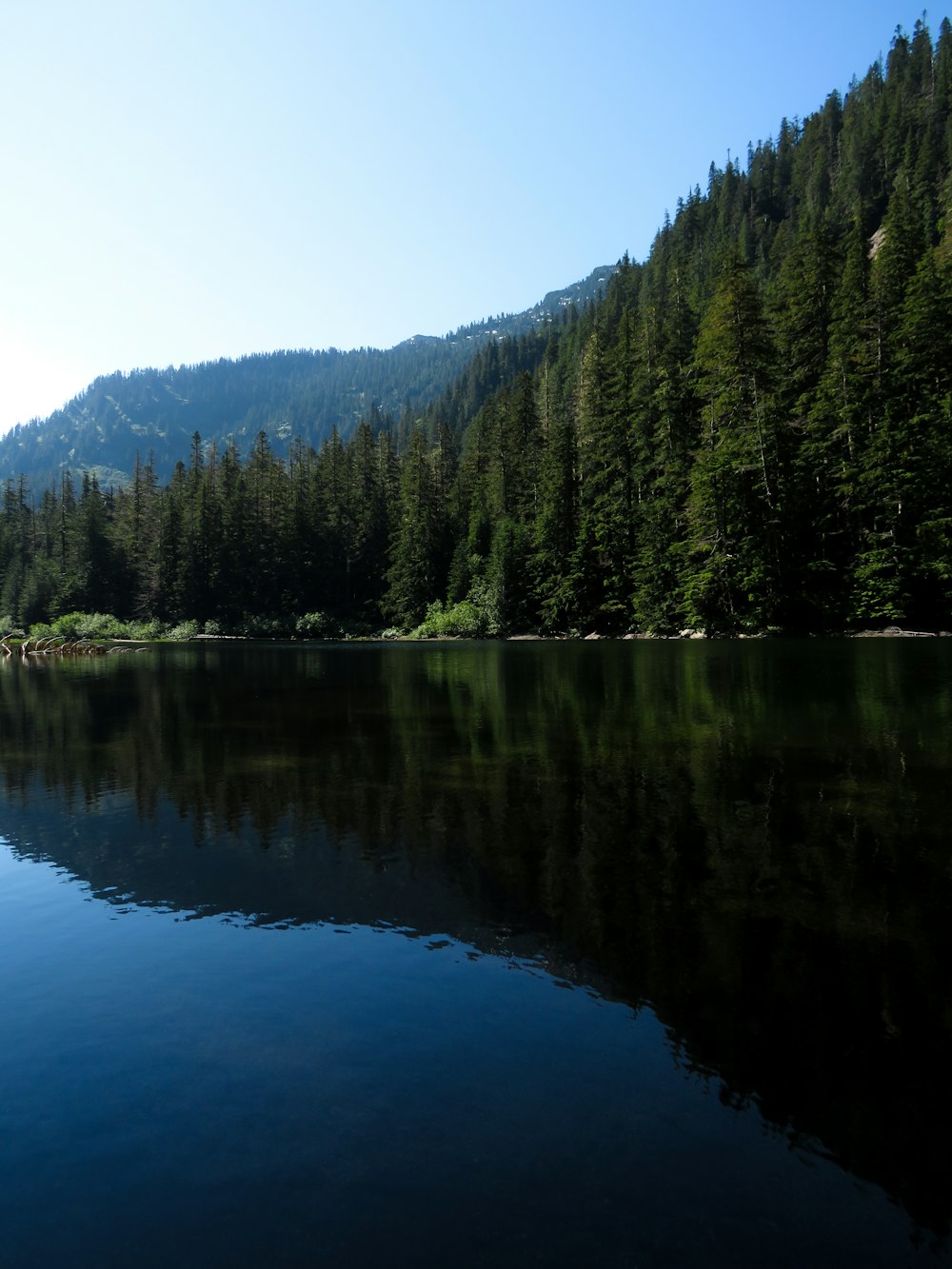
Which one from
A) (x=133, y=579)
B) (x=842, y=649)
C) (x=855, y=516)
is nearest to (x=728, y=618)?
(x=855, y=516)

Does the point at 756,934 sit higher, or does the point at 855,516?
the point at 855,516

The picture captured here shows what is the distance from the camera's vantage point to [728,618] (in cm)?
5816

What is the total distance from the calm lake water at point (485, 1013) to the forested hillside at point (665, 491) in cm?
4308

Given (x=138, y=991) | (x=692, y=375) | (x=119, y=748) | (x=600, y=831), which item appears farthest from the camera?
(x=692, y=375)

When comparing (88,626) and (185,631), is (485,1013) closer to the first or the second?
(185,631)

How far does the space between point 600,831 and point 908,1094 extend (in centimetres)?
600

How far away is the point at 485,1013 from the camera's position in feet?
21.0

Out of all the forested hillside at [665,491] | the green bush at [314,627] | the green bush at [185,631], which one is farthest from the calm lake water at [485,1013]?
the green bush at [185,631]

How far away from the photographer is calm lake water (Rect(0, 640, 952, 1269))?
4180 millimetres

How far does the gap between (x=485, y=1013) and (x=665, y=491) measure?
64.4 m

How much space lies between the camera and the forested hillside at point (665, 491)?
176ft

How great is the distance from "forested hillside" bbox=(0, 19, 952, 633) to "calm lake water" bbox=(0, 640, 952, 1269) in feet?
141

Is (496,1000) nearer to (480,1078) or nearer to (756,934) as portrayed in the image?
(480,1078)

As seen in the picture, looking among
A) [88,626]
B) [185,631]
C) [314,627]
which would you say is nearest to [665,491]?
[314,627]
